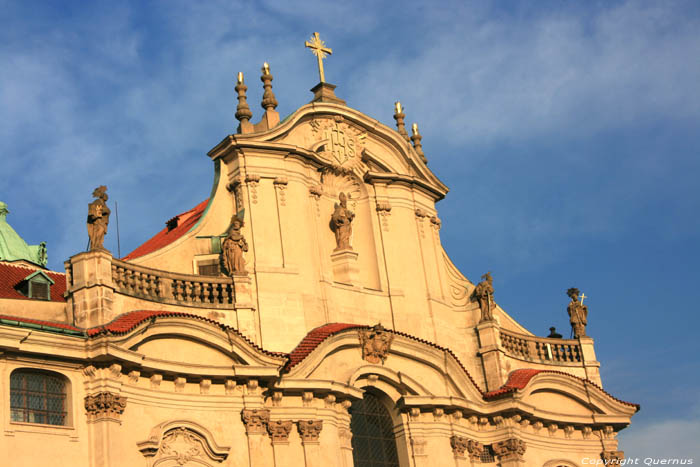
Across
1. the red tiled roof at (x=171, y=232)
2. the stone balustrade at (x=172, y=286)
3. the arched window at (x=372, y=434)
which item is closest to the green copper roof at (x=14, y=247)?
the red tiled roof at (x=171, y=232)

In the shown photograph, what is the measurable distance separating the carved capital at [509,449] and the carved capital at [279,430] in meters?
6.54

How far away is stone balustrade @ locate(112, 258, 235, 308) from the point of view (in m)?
22.8

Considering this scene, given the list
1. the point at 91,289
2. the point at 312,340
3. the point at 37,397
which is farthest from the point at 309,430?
the point at 37,397

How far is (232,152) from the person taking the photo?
2658cm

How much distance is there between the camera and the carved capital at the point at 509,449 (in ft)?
91.2

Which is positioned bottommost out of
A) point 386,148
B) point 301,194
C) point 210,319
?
point 210,319

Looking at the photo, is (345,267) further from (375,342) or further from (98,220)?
(98,220)

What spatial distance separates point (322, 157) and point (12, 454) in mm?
11071

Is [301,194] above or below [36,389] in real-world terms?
above

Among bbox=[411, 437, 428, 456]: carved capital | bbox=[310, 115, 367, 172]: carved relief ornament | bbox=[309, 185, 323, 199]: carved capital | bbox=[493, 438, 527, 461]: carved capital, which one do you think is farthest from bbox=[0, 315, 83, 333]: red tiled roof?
bbox=[493, 438, 527, 461]: carved capital

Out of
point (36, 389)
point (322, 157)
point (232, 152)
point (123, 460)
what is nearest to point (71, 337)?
point (36, 389)

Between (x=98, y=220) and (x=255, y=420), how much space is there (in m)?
5.04

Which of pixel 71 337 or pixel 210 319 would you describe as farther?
pixel 210 319

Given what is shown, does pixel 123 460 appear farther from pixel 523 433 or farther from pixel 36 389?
pixel 523 433
